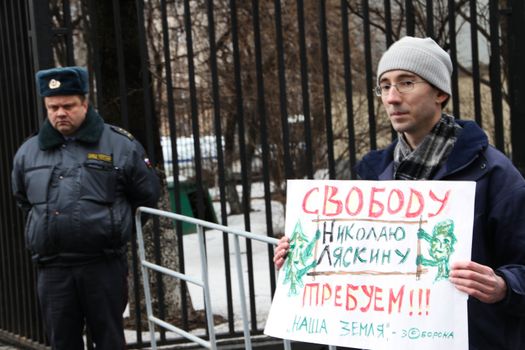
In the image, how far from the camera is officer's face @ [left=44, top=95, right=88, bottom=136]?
5.19 meters

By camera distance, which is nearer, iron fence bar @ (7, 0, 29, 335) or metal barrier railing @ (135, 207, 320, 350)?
metal barrier railing @ (135, 207, 320, 350)

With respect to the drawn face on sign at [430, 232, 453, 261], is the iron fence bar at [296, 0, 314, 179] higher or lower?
higher

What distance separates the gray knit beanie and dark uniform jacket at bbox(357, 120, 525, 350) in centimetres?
18

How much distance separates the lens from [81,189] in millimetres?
5117

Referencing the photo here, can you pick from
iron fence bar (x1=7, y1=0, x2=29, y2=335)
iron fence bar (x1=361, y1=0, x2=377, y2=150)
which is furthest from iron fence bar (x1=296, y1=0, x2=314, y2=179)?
iron fence bar (x1=7, y1=0, x2=29, y2=335)

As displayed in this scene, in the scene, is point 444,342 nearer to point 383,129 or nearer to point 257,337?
point 257,337

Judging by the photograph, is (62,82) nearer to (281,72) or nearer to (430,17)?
(281,72)

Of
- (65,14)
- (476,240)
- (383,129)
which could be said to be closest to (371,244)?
(476,240)

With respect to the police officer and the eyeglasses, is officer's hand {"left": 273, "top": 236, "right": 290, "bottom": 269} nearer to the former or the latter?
the eyeglasses

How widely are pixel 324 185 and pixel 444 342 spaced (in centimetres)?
66

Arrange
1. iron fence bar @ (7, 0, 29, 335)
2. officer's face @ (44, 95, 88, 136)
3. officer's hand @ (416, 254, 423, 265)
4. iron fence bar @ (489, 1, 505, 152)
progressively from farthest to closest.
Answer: iron fence bar @ (7, 0, 29, 335), iron fence bar @ (489, 1, 505, 152), officer's face @ (44, 95, 88, 136), officer's hand @ (416, 254, 423, 265)

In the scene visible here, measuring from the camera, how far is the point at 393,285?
2.88m

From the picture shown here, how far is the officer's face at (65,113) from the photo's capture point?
519 centimetres

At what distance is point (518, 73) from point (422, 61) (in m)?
3.95
